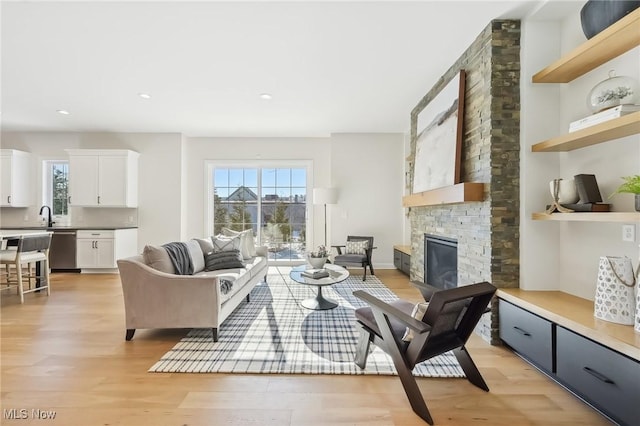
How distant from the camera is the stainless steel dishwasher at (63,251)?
5.41 meters

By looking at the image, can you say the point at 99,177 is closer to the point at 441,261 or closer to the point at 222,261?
the point at 222,261

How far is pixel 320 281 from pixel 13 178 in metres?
6.31

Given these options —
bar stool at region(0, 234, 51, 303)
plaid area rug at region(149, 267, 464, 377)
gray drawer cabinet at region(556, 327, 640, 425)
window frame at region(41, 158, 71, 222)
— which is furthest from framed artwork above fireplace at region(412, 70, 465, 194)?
window frame at region(41, 158, 71, 222)

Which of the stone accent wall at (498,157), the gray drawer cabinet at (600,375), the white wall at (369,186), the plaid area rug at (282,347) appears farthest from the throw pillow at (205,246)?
the gray drawer cabinet at (600,375)

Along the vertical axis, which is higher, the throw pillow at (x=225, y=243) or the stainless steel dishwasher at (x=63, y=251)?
the throw pillow at (x=225, y=243)

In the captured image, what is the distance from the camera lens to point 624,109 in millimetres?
1779

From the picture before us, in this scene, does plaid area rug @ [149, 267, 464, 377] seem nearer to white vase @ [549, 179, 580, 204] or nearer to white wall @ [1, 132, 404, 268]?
white vase @ [549, 179, 580, 204]

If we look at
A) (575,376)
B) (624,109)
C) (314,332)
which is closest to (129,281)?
(314,332)

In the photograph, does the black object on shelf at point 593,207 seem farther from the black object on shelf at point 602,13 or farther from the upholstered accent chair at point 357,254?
the upholstered accent chair at point 357,254

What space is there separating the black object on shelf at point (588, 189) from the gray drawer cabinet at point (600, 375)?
0.88m

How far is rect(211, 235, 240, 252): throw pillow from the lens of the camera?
A: 151 inches

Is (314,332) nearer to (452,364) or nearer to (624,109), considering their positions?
(452,364)

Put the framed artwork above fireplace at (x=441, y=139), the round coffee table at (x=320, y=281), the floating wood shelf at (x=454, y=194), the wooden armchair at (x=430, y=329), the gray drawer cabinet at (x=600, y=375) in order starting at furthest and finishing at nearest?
the round coffee table at (x=320, y=281) → the framed artwork above fireplace at (x=441, y=139) → the floating wood shelf at (x=454, y=194) → the wooden armchair at (x=430, y=329) → the gray drawer cabinet at (x=600, y=375)

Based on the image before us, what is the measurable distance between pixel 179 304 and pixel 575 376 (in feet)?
9.30
